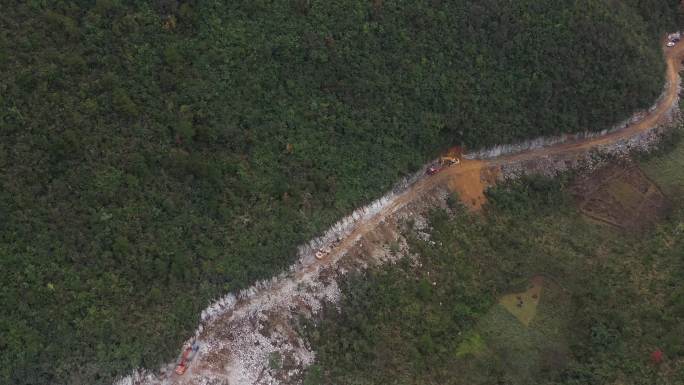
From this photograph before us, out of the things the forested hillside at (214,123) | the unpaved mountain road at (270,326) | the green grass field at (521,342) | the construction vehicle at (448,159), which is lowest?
the green grass field at (521,342)

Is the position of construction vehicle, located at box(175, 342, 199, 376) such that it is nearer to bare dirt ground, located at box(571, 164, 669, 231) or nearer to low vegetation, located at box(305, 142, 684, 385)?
low vegetation, located at box(305, 142, 684, 385)

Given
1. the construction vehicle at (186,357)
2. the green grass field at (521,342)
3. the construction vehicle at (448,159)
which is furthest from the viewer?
the construction vehicle at (448,159)

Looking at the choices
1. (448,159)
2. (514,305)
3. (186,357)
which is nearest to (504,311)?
(514,305)

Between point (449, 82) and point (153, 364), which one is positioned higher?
point (449, 82)

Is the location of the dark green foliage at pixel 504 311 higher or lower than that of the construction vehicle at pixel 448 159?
lower

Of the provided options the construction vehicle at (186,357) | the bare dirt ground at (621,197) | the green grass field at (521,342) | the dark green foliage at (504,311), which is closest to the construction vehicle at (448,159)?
the dark green foliage at (504,311)

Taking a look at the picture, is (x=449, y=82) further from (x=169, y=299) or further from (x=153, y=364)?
(x=153, y=364)

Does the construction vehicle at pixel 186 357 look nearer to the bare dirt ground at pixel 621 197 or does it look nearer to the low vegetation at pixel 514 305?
the low vegetation at pixel 514 305

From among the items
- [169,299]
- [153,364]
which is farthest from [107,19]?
[153,364]
